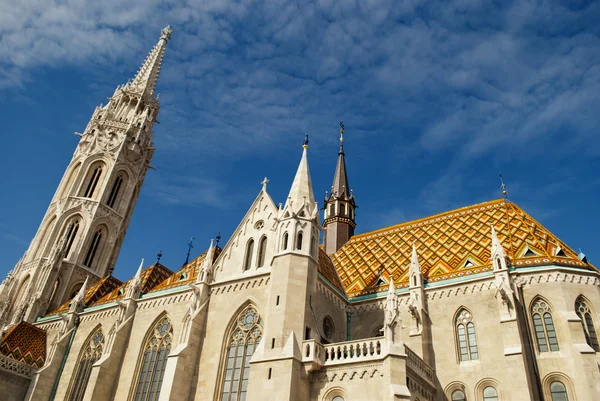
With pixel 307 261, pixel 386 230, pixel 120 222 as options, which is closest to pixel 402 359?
pixel 307 261

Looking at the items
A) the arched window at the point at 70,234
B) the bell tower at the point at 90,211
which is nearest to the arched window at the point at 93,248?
the bell tower at the point at 90,211

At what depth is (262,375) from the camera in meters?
19.2

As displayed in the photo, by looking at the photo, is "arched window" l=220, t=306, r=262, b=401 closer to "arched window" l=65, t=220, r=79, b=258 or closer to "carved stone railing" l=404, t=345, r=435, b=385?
"carved stone railing" l=404, t=345, r=435, b=385

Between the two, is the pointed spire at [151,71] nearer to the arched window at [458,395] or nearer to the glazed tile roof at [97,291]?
the glazed tile roof at [97,291]

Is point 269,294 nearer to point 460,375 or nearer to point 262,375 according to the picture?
point 262,375

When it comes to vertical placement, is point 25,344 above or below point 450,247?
below

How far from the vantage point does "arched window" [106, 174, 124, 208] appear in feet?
136

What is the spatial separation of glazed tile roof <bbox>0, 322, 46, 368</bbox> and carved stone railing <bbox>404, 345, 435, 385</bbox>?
22543 mm

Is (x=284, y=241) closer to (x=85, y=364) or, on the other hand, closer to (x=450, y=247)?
(x=450, y=247)

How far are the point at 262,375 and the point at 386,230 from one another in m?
16.9

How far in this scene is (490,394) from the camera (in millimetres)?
20078

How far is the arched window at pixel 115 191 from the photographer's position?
136ft

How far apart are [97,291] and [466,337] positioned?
24.7 meters

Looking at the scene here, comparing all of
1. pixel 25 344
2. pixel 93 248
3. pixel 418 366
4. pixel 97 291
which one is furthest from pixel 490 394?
pixel 93 248
